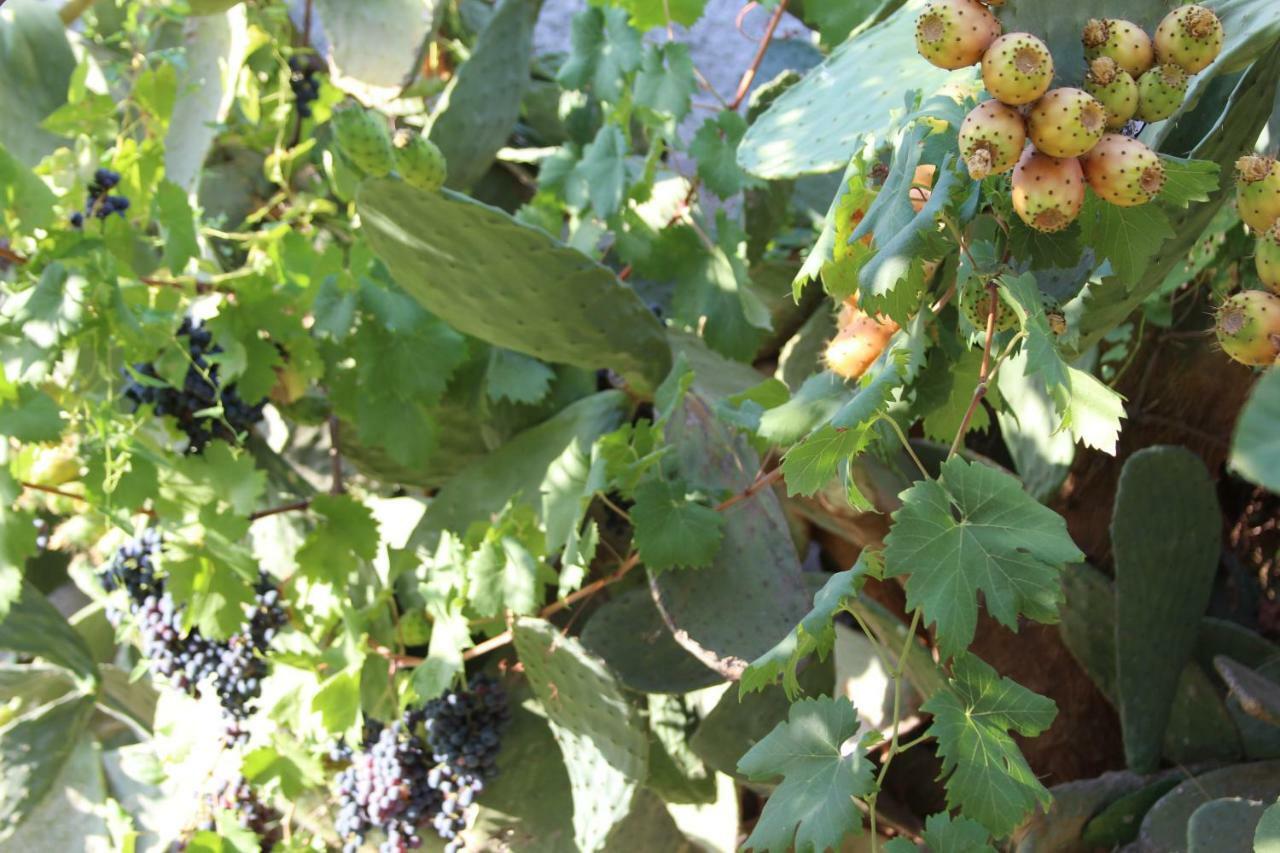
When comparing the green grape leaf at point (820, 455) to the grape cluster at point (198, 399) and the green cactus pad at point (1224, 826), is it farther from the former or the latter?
the grape cluster at point (198, 399)

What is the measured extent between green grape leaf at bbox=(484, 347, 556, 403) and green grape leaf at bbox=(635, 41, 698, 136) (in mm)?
302

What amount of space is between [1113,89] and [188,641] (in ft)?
3.54

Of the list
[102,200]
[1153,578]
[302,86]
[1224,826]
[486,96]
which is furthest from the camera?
[302,86]

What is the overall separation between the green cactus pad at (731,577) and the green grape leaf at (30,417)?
0.57 m

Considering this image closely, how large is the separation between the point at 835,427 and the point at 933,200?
0.14 metres

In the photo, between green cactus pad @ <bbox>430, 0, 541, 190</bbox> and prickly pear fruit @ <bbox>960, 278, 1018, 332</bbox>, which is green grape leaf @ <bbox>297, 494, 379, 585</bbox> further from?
prickly pear fruit @ <bbox>960, 278, 1018, 332</bbox>

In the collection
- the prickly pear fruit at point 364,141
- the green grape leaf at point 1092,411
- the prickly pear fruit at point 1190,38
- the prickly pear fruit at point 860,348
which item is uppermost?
the prickly pear fruit at point 1190,38

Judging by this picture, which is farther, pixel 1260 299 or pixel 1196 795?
Result: pixel 1196 795

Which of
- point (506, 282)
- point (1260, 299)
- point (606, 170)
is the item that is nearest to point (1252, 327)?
point (1260, 299)

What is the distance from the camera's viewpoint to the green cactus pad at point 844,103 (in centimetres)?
101

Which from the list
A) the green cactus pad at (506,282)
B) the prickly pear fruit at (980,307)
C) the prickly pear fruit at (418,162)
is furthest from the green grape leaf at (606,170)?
the prickly pear fruit at (980,307)

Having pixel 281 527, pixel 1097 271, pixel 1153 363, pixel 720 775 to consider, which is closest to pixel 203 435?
pixel 281 527

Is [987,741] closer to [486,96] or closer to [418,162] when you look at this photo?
[418,162]

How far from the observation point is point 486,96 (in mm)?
1676
